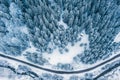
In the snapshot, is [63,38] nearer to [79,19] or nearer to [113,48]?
[79,19]

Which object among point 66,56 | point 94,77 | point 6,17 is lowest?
point 94,77

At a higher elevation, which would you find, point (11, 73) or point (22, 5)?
point (22, 5)

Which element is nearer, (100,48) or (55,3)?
(55,3)

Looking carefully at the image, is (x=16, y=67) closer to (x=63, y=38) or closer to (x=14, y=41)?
(x=14, y=41)

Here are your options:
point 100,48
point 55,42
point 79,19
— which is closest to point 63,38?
point 55,42

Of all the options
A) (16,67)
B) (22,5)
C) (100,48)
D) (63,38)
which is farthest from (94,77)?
(22,5)

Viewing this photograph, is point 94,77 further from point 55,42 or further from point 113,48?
point 55,42

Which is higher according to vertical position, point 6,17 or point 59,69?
point 6,17

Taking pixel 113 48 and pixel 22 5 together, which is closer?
pixel 22 5
